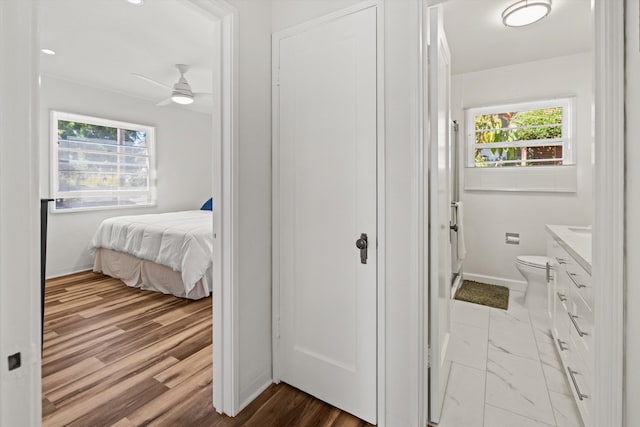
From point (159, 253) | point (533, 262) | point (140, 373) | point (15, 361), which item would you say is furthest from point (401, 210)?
point (159, 253)

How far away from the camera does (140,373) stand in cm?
203

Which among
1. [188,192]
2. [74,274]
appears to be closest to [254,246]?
[74,274]

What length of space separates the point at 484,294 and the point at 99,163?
17.9 feet

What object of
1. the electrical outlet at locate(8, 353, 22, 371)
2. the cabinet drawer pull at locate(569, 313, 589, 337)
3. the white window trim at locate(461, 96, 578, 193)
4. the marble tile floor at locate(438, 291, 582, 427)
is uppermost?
the white window trim at locate(461, 96, 578, 193)

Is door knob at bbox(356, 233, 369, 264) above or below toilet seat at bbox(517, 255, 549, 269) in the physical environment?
above

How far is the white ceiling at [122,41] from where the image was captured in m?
2.48

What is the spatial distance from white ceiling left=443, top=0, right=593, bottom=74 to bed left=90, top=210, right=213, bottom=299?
10.1 feet

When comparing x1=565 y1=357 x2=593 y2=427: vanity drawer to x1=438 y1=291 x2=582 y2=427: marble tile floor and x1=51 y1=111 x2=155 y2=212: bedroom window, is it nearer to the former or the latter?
x1=438 y1=291 x2=582 y2=427: marble tile floor

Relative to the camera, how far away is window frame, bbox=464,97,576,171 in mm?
3309

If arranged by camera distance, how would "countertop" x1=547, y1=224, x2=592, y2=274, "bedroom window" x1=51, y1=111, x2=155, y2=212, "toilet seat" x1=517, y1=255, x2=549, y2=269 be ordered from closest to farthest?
"countertop" x1=547, y1=224, x2=592, y2=274, "toilet seat" x1=517, y1=255, x2=549, y2=269, "bedroom window" x1=51, y1=111, x2=155, y2=212

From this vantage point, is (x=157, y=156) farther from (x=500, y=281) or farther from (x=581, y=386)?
(x=581, y=386)

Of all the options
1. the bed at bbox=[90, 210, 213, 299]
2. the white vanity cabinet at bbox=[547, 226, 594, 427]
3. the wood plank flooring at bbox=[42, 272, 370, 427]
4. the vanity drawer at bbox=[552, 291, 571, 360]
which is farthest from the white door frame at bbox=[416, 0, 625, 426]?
the bed at bbox=[90, 210, 213, 299]

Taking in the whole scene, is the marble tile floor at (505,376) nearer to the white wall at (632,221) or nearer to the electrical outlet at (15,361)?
the white wall at (632,221)

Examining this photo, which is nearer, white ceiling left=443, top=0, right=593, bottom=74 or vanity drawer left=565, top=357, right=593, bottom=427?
vanity drawer left=565, top=357, right=593, bottom=427
